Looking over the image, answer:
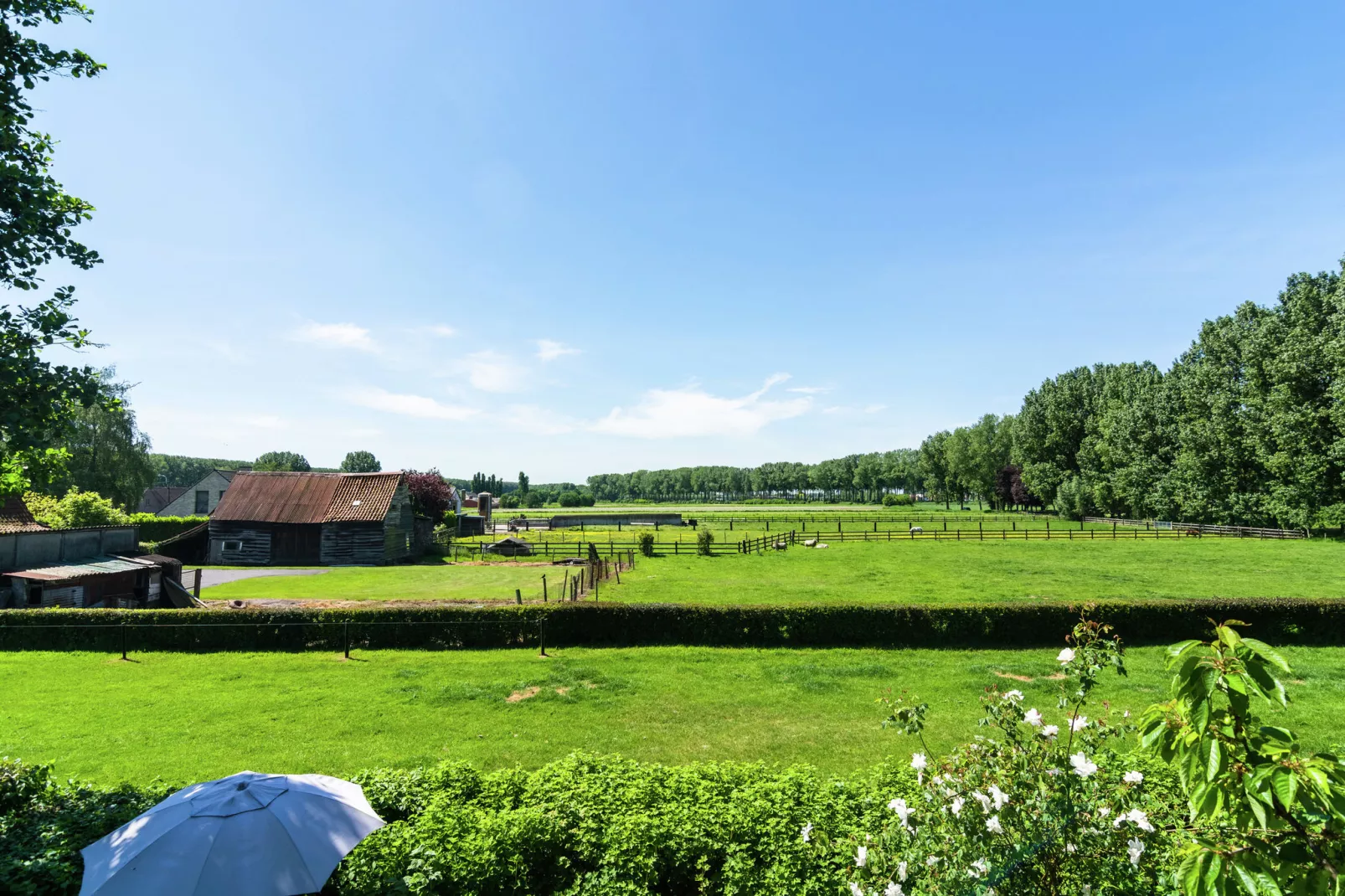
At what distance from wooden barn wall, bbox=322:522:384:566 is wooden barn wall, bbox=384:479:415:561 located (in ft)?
2.88

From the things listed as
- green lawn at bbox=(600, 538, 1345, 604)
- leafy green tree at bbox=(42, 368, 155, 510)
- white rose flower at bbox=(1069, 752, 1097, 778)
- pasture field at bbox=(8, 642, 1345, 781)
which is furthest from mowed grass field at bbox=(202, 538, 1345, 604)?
leafy green tree at bbox=(42, 368, 155, 510)

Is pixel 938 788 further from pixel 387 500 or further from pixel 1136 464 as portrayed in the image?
pixel 1136 464

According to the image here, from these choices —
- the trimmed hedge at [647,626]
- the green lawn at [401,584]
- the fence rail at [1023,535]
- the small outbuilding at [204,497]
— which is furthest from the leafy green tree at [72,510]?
the fence rail at [1023,535]

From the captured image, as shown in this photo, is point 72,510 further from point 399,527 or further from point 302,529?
point 399,527

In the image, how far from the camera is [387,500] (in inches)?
1714

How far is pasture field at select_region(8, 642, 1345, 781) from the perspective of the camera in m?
11.3

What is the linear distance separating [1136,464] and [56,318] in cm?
8415

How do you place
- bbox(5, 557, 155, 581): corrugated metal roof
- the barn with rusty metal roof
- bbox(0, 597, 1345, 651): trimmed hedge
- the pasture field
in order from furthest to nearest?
the barn with rusty metal roof, bbox(5, 557, 155, 581): corrugated metal roof, bbox(0, 597, 1345, 651): trimmed hedge, the pasture field

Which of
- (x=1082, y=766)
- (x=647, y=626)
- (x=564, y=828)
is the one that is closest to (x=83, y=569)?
(x=647, y=626)

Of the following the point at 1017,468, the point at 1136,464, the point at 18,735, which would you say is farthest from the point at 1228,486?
the point at 18,735

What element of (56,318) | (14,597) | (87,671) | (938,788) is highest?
(56,318)

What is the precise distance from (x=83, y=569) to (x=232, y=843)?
27341 millimetres

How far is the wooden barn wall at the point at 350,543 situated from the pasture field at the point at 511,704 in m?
22.9

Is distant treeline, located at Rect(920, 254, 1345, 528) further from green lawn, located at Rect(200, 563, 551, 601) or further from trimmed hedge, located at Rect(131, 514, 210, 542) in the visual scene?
trimmed hedge, located at Rect(131, 514, 210, 542)
